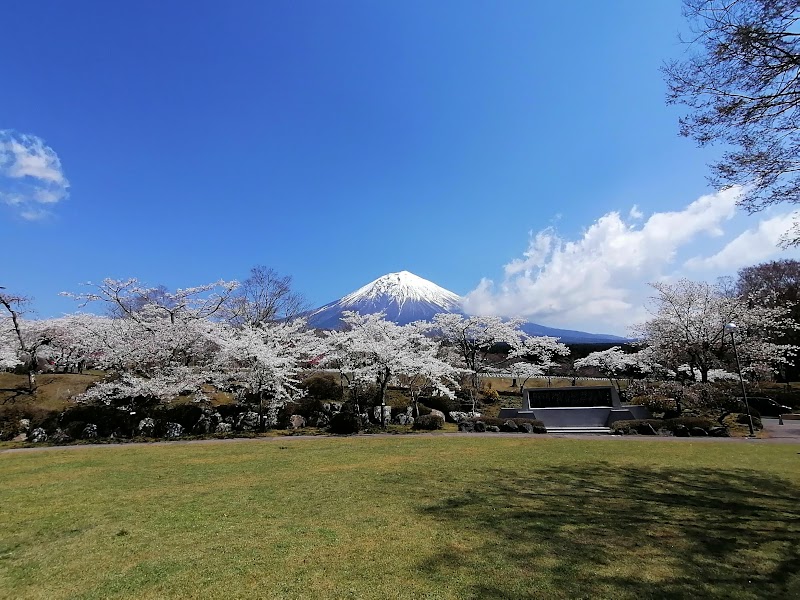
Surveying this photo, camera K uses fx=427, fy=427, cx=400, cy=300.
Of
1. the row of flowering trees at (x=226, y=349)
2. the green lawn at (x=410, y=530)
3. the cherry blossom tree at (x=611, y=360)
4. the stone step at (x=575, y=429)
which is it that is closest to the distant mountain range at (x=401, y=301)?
the cherry blossom tree at (x=611, y=360)

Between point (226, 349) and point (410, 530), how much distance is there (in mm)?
15296

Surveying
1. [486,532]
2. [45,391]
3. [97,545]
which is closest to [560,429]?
[486,532]

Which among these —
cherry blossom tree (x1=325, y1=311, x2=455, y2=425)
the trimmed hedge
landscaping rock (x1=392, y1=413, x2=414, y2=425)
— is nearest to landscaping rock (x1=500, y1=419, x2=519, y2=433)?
cherry blossom tree (x1=325, y1=311, x2=455, y2=425)

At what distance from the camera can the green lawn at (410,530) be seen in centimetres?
361

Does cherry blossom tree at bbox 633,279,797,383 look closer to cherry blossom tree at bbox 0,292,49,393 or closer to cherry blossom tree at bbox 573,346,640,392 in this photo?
cherry blossom tree at bbox 573,346,640,392

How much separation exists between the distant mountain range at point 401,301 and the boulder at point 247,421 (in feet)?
224

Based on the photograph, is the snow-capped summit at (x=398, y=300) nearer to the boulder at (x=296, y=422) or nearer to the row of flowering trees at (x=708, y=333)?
the row of flowering trees at (x=708, y=333)

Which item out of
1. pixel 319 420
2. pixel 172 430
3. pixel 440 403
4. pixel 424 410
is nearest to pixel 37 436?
pixel 172 430

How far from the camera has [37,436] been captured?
1645 cm

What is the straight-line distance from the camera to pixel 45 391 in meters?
23.9

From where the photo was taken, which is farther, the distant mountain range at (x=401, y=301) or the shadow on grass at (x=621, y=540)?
the distant mountain range at (x=401, y=301)

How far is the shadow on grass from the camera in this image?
3561 millimetres

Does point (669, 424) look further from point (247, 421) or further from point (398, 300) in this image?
point (398, 300)

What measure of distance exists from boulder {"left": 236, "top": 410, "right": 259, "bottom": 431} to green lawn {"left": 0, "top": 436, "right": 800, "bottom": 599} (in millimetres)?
9105
